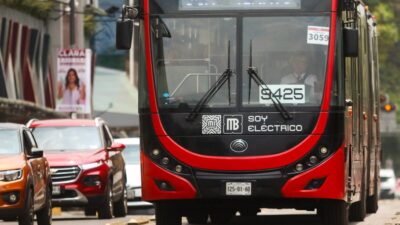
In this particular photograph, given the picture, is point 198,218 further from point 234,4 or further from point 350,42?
point 350,42

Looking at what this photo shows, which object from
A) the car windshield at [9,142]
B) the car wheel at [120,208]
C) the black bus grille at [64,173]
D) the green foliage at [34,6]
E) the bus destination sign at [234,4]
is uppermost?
the green foliage at [34,6]

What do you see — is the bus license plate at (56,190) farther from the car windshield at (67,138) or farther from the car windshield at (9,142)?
the car windshield at (9,142)

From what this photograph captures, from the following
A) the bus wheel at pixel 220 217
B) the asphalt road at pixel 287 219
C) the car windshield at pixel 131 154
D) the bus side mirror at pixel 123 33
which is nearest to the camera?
the bus side mirror at pixel 123 33

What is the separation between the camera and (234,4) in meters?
17.7

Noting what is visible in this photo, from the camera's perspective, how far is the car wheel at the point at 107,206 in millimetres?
25453

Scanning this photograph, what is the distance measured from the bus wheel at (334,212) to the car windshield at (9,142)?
13.9 feet

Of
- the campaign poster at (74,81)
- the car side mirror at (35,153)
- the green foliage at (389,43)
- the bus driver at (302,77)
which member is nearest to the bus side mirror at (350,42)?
the bus driver at (302,77)

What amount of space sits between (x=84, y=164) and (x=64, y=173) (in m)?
0.39

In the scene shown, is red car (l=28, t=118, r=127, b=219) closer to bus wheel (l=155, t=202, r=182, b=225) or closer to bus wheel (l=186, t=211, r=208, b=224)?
bus wheel (l=186, t=211, r=208, b=224)

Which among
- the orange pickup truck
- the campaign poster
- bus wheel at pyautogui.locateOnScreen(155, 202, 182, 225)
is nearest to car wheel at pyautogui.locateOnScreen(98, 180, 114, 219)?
the orange pickup truck

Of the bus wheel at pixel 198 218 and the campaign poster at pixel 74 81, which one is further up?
the campaign poster at pixel 74 81

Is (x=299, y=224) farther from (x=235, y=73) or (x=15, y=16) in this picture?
(x=15, y=16)

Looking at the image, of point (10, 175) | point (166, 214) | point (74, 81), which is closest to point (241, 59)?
point (166, 214)

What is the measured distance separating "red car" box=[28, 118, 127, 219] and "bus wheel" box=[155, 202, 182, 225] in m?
6.57
